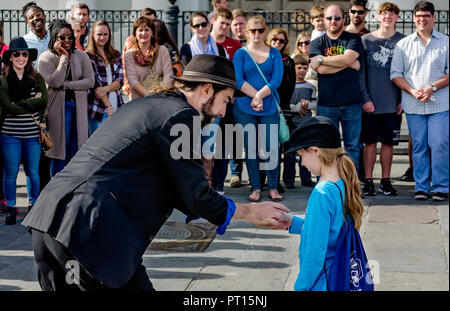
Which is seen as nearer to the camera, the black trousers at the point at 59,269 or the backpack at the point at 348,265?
the black trousers at the point at 59,269

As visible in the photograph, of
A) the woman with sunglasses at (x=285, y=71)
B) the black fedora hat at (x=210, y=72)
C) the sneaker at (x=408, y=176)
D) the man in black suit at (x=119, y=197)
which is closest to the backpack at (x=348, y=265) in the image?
the man in black suit at (x=119, y=197)

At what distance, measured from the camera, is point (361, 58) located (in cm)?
916

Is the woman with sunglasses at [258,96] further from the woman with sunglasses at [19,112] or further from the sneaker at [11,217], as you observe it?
the sneaker at [11,217]

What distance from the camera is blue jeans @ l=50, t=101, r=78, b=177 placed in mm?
8836

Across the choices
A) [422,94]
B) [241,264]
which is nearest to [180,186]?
[241,264]

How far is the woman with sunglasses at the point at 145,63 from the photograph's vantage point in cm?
910

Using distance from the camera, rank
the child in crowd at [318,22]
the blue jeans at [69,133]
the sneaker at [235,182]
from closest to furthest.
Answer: the blue jeans at [69,133], the sneaker at [235,182], the child in crowd at [318,22]

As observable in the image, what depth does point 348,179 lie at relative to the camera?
406 cm

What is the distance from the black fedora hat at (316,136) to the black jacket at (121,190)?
69 centimetres

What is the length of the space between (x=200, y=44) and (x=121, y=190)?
611 cm

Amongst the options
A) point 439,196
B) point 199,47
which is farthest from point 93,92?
point 439,196

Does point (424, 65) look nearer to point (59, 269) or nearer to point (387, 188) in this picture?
point (387, 188)
